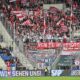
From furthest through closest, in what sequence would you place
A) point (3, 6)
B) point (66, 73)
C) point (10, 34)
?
point (3, 6), point (10, 34), point (66, 73)

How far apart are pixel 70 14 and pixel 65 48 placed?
10.0 ft

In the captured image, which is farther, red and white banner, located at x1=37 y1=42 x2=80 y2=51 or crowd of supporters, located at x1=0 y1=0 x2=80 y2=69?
crowd of supporters, located at x1=0 y1=0 x2=80 y2=69

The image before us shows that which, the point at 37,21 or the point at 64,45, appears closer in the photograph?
the point at 64,45

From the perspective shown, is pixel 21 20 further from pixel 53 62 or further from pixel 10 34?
pixel 53 62

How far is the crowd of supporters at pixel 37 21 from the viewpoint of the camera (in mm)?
26859

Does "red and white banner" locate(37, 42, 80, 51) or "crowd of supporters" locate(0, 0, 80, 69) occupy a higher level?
"crowd of supporters" locate(0, 0, 80, 69)

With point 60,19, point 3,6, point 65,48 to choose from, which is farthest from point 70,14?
point 3,6

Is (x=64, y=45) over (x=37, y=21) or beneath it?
beneath

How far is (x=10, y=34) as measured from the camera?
26.5 metres

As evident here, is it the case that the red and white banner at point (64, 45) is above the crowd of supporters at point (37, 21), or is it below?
below

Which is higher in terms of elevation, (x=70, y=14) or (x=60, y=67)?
(x=70, y=14)

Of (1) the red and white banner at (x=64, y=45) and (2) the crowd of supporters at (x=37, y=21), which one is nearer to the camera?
(1) the red and white banner at (x=64, y=45)

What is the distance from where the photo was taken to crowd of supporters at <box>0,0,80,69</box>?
2686cm

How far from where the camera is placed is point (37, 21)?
91.7ft
